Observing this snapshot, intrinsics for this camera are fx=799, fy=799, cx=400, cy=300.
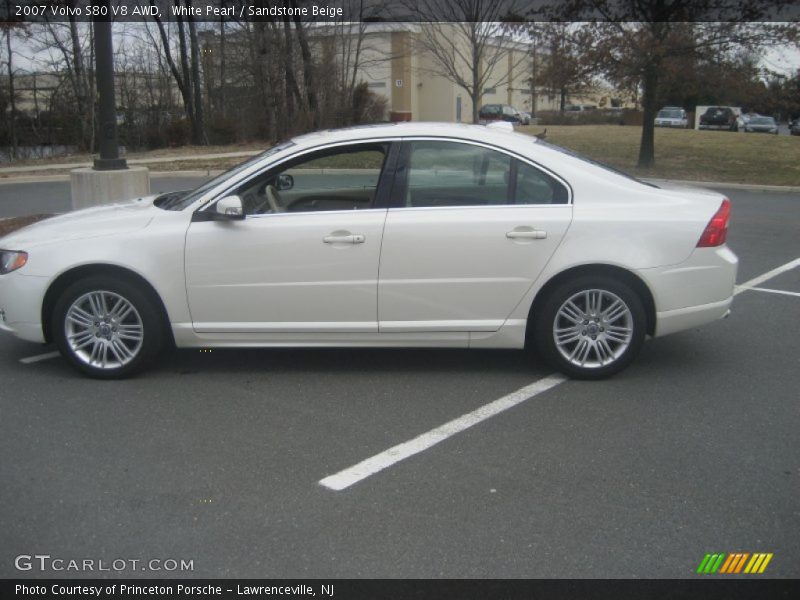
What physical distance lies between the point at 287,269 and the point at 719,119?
151 ft

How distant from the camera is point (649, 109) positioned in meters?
20.8

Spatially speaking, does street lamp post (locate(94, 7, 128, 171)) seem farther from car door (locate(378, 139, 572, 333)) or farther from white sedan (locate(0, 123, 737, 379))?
car door (locate(378, 139, 572, 333))

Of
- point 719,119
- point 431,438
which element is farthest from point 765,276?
point 719,119

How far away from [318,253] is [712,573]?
118 inches

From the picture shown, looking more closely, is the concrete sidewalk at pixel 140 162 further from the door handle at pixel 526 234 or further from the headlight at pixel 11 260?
the door handle at pixel 526 234

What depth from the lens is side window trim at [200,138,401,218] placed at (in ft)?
17.3

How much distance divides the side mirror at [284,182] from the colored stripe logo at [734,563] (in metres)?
3.68

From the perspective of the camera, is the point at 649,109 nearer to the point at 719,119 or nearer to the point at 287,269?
the point at 287,269

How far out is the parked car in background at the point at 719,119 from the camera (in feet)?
150

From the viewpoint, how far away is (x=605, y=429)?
460 cm

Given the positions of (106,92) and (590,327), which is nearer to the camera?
(590,327)

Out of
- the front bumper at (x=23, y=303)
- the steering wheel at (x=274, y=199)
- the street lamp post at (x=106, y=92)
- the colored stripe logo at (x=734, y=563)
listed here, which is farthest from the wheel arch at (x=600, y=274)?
the street lamp post at (x=106, y=92)
